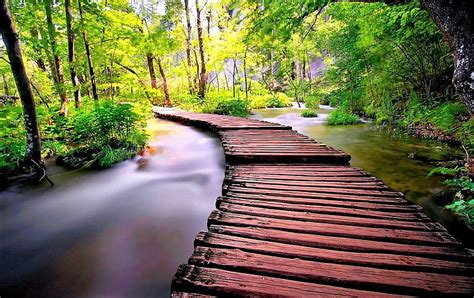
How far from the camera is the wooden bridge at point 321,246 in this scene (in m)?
1.66

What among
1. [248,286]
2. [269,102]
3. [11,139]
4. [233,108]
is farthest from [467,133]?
[269,102]

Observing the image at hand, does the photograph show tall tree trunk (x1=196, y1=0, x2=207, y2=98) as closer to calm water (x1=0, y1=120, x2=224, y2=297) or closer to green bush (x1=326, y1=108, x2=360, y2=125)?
green bush (x1=326, y1=108, x2=360, y2=125)

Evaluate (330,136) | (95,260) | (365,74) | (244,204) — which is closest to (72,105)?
(95,260)

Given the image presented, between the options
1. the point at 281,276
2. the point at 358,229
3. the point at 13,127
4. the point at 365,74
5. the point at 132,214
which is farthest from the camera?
the point at 365,74

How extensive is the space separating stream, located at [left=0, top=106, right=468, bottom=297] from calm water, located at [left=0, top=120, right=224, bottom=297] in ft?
0.04

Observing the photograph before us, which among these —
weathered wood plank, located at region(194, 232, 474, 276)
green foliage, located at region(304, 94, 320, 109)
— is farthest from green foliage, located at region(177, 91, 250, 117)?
weathered wood plank, located at region(194, 232, 474, 276)

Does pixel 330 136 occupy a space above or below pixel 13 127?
below

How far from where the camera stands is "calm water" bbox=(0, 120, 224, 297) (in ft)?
8.24

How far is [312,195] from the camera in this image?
3018 mm

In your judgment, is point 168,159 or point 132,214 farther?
point 168,159

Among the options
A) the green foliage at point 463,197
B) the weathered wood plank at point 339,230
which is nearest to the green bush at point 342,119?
the green foliage at point 463,197

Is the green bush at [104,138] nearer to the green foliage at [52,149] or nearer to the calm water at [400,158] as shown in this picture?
the green foliage at [52,149]

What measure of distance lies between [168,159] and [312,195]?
14.1ft

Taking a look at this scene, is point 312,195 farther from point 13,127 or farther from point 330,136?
point 13,127
